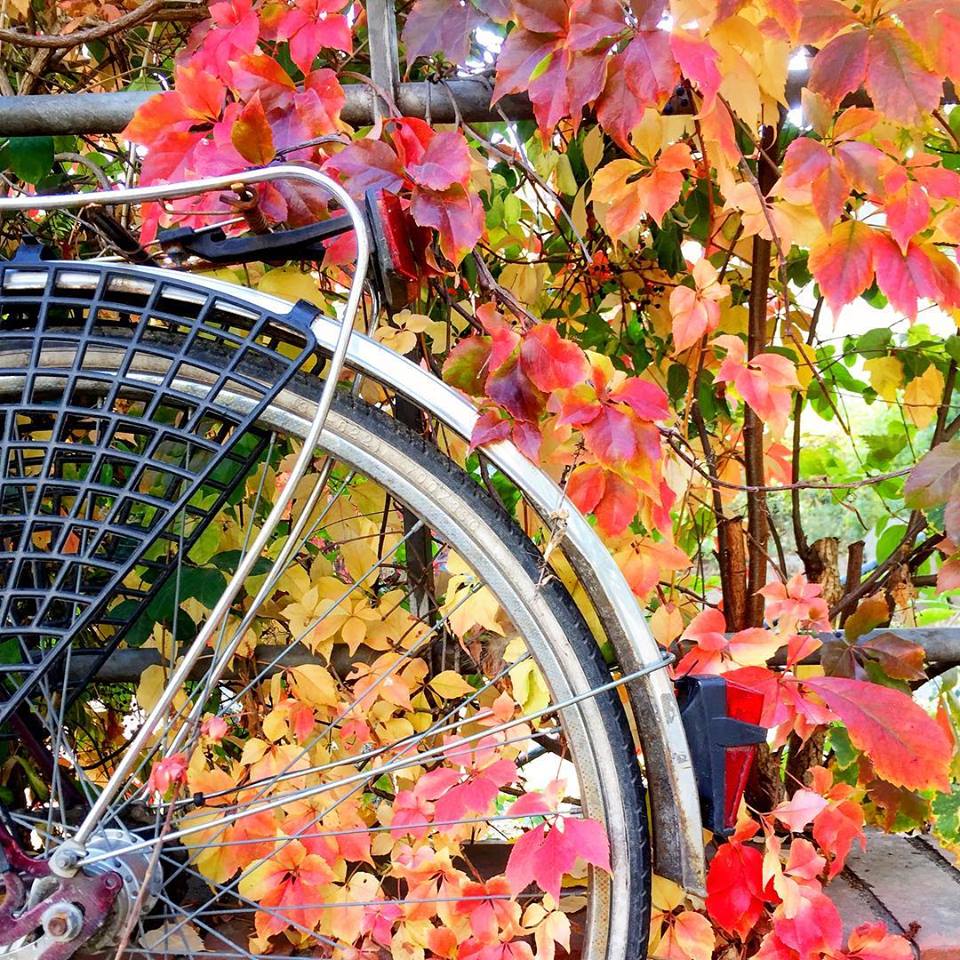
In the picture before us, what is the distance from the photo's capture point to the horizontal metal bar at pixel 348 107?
0.84m

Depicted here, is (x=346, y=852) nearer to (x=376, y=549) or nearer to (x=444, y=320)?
(x=376, y=549)

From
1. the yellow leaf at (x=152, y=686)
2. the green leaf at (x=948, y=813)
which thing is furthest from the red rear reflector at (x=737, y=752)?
the yellow leaf at (x=152, y=686)

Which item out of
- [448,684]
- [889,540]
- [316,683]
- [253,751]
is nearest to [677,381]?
[889,540]

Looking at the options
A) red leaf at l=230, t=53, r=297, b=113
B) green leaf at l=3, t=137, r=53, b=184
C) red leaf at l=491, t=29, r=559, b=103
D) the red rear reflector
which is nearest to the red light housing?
the red rear reflector

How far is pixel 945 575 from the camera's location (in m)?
0.82

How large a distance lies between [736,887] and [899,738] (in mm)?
228

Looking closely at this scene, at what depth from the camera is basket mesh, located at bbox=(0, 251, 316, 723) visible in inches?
25.6

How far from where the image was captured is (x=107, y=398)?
672 millimetres

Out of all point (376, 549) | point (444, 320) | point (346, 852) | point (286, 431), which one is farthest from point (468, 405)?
point (346, 852)

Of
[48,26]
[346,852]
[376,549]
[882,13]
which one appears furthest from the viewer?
[48,26]

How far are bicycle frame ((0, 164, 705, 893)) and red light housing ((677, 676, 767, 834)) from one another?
25 mm

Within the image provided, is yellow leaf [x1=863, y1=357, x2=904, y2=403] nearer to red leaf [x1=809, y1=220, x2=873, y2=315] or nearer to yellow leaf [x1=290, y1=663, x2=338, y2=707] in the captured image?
red leaf [x1=809, y1=220, x2=873, y2=315]

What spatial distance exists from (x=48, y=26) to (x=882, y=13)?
1.21 meters

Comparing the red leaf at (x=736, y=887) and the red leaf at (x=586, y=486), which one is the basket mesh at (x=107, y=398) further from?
the red leaf at (x=736, y=887)
